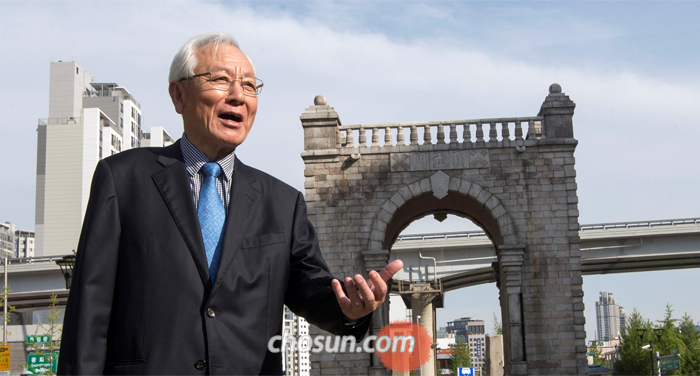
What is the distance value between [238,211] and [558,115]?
19821mm

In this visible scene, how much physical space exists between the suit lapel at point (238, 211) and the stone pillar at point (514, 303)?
59.5 feet

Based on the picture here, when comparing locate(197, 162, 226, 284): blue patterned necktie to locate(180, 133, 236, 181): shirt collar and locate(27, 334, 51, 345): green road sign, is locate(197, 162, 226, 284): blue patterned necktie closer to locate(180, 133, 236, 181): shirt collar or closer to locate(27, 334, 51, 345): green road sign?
locate(180, 133, 236, 181): shirt collar

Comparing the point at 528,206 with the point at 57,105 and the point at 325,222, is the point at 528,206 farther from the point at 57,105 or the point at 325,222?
the point at 57,105

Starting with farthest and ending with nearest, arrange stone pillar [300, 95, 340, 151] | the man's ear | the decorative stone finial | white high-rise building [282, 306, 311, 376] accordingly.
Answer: white high-rise building [282, 306, 311, 376]
the decorative stone finial
stone pillar [300, 95, 340, 151]
the man's ear

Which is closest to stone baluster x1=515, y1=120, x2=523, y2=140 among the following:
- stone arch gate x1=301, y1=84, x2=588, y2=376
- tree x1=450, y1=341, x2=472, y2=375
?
stone arch gate x1=301, y1=84, x2=588, y2=376

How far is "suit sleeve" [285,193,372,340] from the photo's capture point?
3425 mm

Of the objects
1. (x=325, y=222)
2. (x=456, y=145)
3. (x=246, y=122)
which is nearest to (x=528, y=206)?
(x=456, y=145)

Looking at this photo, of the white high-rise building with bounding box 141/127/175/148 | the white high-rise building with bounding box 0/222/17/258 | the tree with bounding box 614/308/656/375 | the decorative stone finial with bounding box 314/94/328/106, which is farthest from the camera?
the white high-rise building with bounding box 0/222/17/258

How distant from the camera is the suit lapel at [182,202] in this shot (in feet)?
10.2

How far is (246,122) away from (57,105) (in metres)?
78.1

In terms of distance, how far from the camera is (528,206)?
2155 cm

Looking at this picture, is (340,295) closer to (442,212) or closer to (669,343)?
(442,212)

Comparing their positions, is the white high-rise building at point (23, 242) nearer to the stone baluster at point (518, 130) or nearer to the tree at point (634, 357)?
the tree at point (634, 357)

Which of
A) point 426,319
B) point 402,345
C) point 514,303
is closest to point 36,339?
point 402,345
